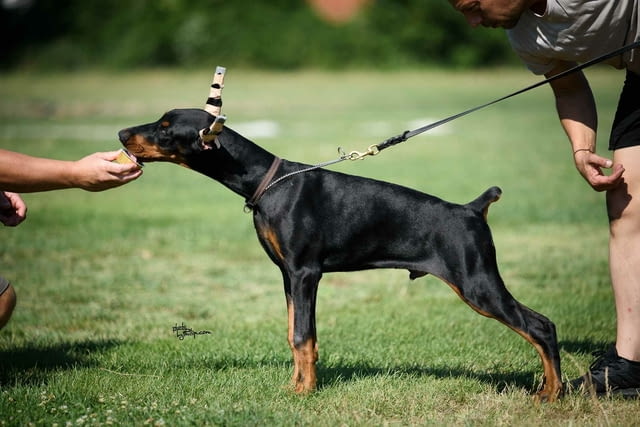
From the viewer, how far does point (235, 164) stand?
14.4 ft

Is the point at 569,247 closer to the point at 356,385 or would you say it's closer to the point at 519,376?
the point at 519,376

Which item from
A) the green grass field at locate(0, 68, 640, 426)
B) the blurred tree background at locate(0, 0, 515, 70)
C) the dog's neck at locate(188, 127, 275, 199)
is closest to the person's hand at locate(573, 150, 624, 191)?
the green grass field at locate(0, 68, 640, 426)

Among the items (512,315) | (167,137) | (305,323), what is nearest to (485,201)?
(512,315)

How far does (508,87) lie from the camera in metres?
Result: 30.5

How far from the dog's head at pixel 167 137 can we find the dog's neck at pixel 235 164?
14 centimetres

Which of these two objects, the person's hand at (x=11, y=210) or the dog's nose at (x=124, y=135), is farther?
the person's hand at (x=11, y=210)

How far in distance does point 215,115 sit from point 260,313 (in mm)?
2799

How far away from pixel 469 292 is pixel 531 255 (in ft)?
15.1

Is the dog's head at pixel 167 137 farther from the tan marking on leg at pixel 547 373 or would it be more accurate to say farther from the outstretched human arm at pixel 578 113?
the outstretched human arm at pixel 578 113

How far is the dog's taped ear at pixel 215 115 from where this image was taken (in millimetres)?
4004

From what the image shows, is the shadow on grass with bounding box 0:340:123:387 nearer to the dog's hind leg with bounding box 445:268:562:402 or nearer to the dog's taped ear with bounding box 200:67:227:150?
the dog's taped ear with bounding box 200:67:227:150

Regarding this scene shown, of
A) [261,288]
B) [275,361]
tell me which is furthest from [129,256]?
[275,361]

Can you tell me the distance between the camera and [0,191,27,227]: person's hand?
4.50 metres

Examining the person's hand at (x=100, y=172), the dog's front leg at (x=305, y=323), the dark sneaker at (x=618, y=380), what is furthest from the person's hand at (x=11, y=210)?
the dark sneaker at (x=618, y=380)
